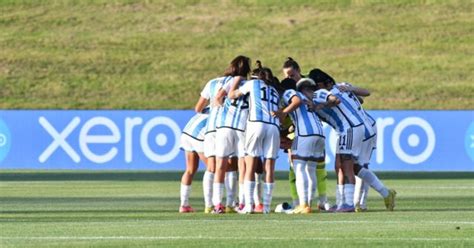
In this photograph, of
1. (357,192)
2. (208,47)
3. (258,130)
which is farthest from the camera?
(208,47)

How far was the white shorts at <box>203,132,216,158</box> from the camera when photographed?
20.3 m

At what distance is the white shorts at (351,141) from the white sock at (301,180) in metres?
0.74

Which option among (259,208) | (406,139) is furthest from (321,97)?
(406,139)

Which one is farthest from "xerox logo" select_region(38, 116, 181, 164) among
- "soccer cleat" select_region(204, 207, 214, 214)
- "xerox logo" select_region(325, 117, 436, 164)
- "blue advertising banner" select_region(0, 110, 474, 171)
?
"soccer cleat" select_region(204, 207, 214, 214)

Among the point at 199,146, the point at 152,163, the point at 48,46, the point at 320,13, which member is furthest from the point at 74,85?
the point at 199,146

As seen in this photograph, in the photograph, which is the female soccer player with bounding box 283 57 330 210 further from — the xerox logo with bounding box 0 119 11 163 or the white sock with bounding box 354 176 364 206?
the xerox logo with bounding box 0 119 11 163

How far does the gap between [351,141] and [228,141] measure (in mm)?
1659

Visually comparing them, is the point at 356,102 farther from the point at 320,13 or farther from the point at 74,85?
the point at 320,13

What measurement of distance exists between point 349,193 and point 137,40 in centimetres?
3333

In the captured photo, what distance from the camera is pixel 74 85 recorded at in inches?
1938

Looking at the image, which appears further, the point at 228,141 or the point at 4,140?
the point at 4,140

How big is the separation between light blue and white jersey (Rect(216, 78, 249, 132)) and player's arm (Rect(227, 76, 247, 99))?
0.08 metres

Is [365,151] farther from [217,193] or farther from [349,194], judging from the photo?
[217,193]

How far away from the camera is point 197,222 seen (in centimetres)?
1736
